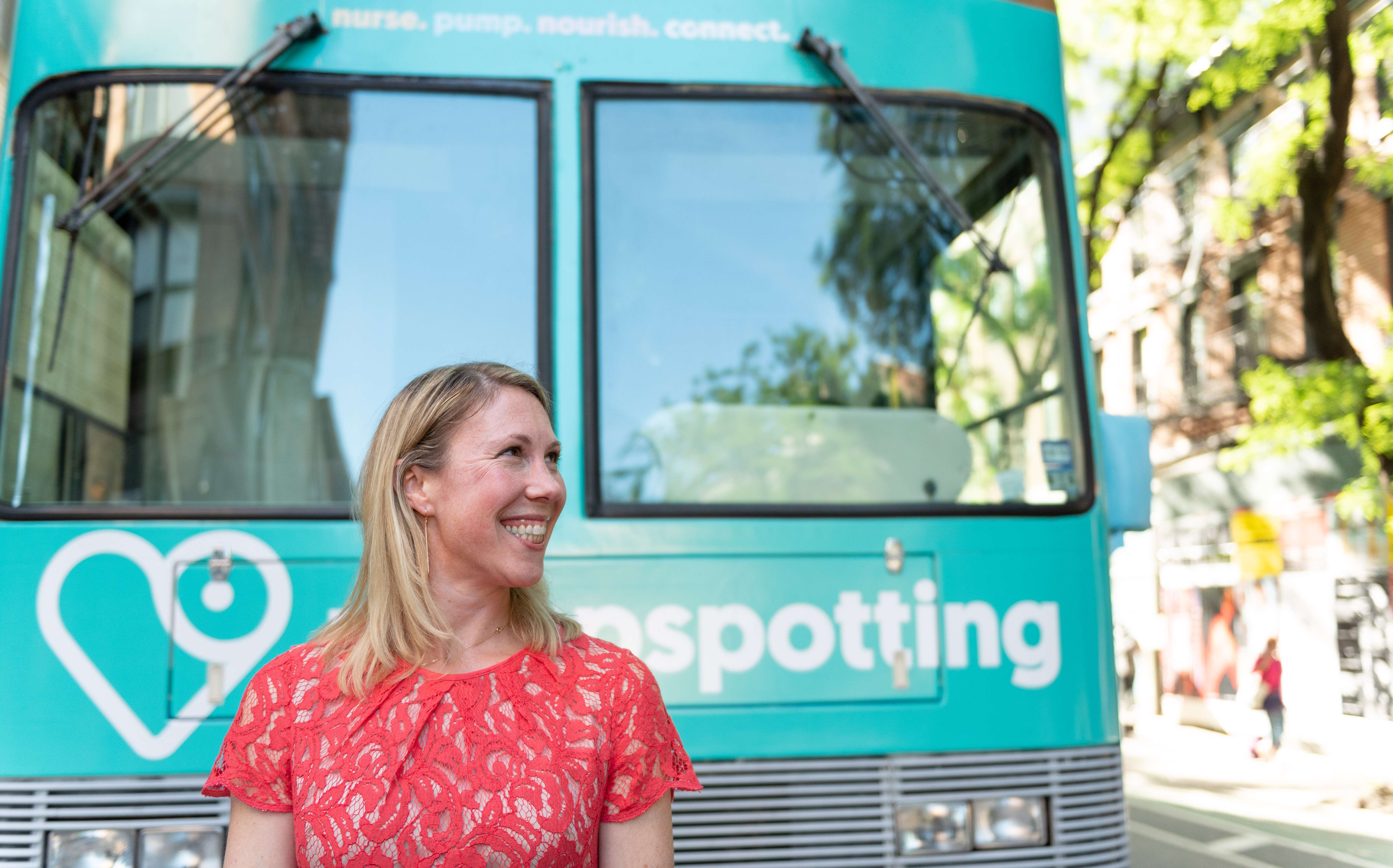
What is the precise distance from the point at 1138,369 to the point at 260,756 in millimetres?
23917

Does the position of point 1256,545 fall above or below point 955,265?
below

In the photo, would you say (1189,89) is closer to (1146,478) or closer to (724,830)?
(1146,478)

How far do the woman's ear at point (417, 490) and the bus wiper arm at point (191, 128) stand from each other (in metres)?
1.68

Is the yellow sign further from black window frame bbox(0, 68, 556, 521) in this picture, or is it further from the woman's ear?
the woman's ear

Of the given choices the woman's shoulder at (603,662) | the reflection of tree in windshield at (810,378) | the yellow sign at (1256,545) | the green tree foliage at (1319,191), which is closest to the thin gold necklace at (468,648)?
the woman's shoulder at (603,662)

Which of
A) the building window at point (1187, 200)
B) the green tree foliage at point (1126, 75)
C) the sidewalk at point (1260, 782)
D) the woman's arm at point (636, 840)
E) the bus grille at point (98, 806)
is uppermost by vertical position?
the building window at point (1187, 200)

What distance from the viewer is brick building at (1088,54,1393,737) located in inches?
629

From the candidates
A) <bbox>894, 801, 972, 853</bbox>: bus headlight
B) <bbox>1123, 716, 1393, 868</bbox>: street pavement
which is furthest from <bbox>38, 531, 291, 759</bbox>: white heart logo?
<bbox>1123, 716, 1393, 868</bbox>: street pavement

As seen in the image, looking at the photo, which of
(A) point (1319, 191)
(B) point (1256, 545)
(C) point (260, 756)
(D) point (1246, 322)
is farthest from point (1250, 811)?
(C) point (260, 756)

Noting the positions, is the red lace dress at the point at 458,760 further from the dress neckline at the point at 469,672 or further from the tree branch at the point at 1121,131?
the tree branch at the point at 1121,131

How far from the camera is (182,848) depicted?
2764 millimetres

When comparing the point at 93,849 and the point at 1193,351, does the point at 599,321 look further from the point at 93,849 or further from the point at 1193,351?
the point at 1193,351

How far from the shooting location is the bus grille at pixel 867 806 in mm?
2895

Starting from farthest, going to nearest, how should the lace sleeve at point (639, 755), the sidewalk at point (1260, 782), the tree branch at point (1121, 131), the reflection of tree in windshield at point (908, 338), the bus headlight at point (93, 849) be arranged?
the tree branch at point (1121, 131)
the sidewalk at point (1260, 782)
the reflection of tree in windshield at point (908, 338)
the bus headlight at point (93, 849)
the lace sleeve at point (639, 755)
